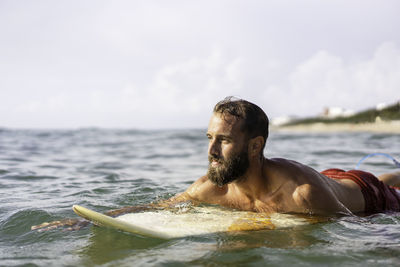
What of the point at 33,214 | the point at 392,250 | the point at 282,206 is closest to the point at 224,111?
the point at 282,206

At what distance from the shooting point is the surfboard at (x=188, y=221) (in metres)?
4.02

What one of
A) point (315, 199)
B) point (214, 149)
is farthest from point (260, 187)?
point (214, 149)

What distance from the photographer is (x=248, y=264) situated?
130 inches

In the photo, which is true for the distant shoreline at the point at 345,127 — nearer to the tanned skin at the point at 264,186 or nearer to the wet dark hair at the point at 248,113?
the tanned skin at the point at 264,186

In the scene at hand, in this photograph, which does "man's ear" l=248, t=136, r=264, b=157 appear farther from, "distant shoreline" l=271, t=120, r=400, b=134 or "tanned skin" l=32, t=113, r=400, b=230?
"distant shoreline" l=271, t=120, r=400, b=134

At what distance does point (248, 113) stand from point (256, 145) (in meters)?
0.35

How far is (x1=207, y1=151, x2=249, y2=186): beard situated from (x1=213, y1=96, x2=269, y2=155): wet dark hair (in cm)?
25

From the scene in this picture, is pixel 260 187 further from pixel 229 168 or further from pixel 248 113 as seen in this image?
pixel 248 113

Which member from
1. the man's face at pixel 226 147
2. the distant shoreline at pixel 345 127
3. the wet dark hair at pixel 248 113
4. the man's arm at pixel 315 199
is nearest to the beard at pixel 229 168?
the man's face at pixel 226 147

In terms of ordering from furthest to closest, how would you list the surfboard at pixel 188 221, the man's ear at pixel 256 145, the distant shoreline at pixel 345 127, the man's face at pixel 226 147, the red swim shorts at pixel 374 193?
the distant shoreline at pixel 345 127 → the red swim shorts at pixel 374 193 → the man's ear at pixel 256 145 → the man's face at pixel 226 147 → the surfboard at pixel 188 221

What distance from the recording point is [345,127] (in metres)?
30.3

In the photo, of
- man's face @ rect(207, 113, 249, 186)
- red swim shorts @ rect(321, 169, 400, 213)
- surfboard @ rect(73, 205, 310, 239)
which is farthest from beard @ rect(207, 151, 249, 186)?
red swim shorts @ rect(321, 169, 400, 213)

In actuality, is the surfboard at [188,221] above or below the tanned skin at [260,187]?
below

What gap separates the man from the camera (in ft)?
14.1
